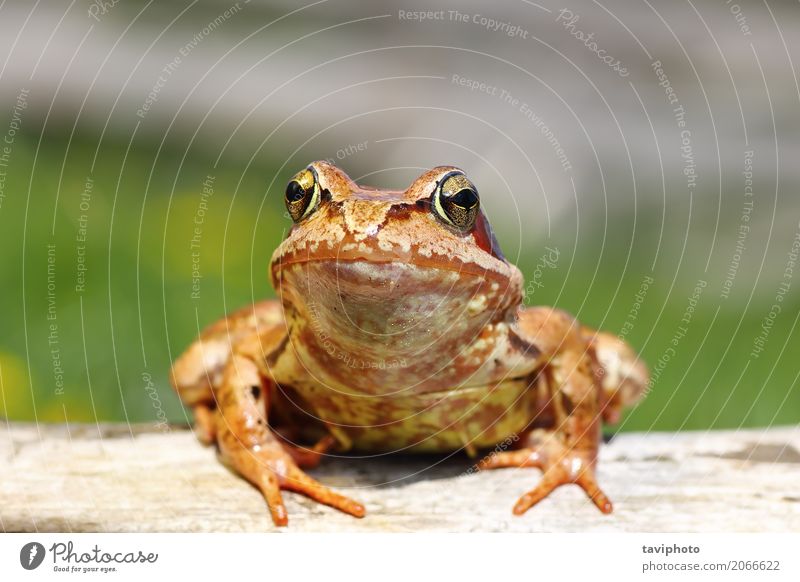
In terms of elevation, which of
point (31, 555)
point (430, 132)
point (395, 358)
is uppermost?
point (430, 132)

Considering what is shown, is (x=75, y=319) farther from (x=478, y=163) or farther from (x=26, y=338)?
(x=478, y=163)

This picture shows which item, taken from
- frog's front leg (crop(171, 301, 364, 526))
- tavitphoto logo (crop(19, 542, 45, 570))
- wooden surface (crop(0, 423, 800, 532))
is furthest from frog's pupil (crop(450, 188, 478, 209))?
tavitphoto logo (crop(19, 542, 45, 570))

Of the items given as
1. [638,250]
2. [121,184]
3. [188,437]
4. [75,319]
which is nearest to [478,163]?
[638,250]

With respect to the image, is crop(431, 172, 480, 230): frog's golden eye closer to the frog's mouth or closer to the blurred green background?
the frog's mouth

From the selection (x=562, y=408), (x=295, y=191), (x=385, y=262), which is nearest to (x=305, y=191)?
(x=295, y=191)

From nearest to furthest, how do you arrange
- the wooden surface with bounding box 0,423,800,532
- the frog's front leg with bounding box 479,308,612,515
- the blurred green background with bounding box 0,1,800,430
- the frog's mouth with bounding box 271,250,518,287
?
the frog's mouth with bounding box 271,250,518,287, the wooden surface with bounding box 0,423,800,532, the frog's front leg with bounding box 479,308,612,515, the blurred green background with bounding box 0,1,800,430

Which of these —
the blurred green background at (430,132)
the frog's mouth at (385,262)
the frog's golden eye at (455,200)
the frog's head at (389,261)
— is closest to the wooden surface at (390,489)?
the frog's head at (389,261)

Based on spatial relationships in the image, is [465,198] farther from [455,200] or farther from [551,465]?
[551,465]
